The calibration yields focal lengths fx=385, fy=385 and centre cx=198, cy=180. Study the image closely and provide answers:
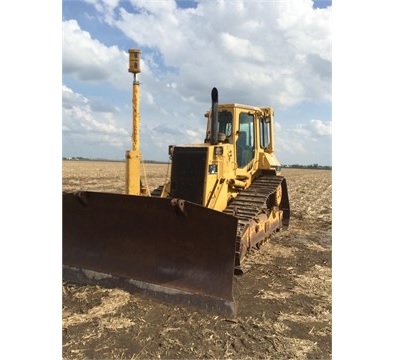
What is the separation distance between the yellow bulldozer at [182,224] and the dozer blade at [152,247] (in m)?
0.01

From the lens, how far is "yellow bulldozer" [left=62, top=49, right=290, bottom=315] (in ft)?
16.6

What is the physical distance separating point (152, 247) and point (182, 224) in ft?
1.99

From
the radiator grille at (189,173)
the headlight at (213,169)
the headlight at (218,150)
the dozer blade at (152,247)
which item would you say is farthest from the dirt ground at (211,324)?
the headlight at (218,150)

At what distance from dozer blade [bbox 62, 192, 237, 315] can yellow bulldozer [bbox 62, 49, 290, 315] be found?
0.01m

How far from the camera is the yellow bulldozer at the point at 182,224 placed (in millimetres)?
5051

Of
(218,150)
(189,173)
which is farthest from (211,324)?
(218,150)

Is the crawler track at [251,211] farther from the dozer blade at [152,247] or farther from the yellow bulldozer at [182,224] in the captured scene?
the dozer blade at [152,247]

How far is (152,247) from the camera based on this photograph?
5477 millimetres

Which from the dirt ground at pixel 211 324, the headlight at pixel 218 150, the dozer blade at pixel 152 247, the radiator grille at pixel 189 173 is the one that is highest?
the headlight at pixel 218 150

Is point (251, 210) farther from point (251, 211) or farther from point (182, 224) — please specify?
point (182, 224)

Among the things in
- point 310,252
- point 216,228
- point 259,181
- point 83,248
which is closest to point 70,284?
point 83,248

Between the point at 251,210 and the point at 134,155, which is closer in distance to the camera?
the point at 134,155
